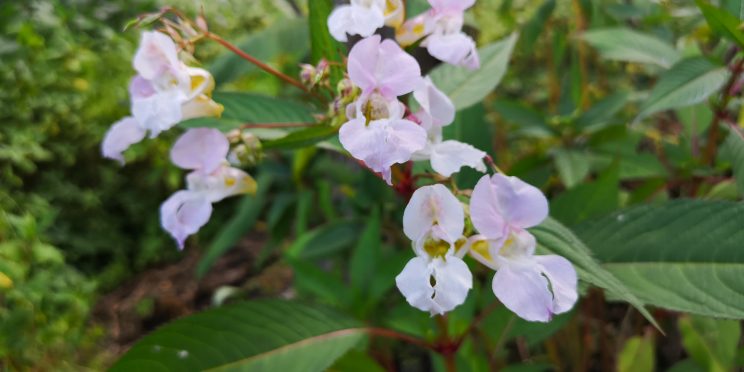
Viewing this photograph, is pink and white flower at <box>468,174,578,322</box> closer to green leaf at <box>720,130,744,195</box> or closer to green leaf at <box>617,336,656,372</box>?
green leaf at <box>720,130,744,195</box>

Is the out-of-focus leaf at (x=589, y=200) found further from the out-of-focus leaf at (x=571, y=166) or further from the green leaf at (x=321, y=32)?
the green leaf at (x=321, y=32)

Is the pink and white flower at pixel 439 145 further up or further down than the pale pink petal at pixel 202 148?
further up

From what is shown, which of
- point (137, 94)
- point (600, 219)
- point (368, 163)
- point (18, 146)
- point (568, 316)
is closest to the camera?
point (368, 163)

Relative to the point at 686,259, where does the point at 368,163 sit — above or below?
above

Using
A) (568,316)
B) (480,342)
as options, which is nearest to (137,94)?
(568,316)

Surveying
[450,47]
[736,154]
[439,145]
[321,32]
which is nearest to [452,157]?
[439,145]

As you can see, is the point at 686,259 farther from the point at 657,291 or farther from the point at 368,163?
the point at 368,163

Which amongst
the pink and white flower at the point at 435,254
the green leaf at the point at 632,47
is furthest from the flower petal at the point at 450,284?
the green leaf at the point at 632,47
